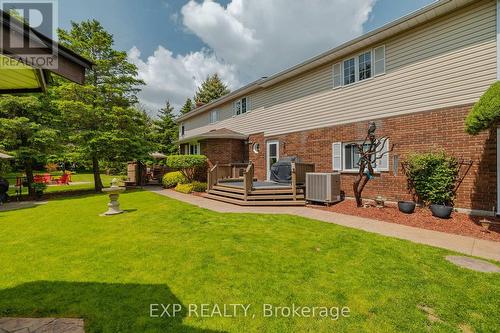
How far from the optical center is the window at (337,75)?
34.7 ft

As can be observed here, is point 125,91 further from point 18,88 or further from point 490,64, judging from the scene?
point 490,64

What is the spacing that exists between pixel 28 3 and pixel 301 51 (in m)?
16.5

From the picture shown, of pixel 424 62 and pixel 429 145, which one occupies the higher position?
pixel 424 62

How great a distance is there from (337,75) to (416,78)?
3.30 meters

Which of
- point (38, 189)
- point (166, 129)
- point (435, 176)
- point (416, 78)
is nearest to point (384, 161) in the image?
point (435, 176)

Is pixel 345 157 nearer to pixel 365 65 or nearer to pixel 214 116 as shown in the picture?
pixel 365 65

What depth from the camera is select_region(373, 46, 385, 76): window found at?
9133mm

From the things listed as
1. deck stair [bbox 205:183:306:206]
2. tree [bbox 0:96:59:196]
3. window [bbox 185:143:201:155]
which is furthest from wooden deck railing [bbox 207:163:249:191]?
tree [bbox 0:96:59:196]

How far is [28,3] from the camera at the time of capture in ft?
15.1

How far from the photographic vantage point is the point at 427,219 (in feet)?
23.0

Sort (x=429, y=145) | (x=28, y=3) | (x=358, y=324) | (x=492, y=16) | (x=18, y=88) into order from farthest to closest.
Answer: (x=429, y=145)
(x=492, y=16)
(x=28, y=3)
(x=18, y=88)
(x=358, y=324)

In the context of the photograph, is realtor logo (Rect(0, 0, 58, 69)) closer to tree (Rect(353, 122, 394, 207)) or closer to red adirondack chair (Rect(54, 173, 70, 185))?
tree (Rect(353, 122, 394, 207))

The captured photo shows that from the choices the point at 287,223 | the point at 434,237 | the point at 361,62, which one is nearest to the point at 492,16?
the point at 361,62

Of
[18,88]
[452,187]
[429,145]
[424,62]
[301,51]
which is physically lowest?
[452,187]
